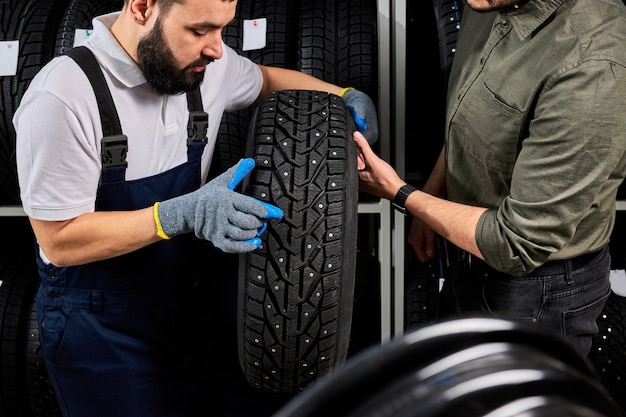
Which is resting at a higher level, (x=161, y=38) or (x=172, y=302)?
(x=161, y=38)

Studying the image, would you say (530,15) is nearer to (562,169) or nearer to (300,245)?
(562,169)

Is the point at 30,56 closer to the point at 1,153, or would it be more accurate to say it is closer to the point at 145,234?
the point at 1,153

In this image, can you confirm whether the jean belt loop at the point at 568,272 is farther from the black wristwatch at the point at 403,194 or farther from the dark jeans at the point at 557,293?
the black wristwatch at the point at 403,194

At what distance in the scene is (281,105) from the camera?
139 cm

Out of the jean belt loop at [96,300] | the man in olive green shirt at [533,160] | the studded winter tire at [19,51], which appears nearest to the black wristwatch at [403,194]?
the man in olive green shirt at [533,160]

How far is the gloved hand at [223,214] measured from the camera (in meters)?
1.25

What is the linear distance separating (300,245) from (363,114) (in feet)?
1.65

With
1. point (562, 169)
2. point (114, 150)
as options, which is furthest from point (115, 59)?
point (562, 169)

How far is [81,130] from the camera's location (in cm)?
131

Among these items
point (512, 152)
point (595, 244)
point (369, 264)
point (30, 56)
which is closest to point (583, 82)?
point (512, 152)

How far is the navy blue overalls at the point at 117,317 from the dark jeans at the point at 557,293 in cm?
74

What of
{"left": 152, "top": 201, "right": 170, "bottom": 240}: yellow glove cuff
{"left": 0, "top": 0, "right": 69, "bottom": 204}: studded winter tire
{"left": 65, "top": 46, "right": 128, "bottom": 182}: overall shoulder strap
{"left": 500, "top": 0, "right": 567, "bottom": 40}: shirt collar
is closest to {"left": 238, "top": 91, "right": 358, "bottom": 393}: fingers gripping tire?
{"left": 152, "top": 201, "right": 170, "bottom": 240}: yellow glove cuff

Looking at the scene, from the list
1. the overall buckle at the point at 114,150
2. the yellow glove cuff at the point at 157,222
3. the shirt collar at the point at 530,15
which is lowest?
the yellow glove cuff at the point at 157,222

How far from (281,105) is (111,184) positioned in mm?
400
